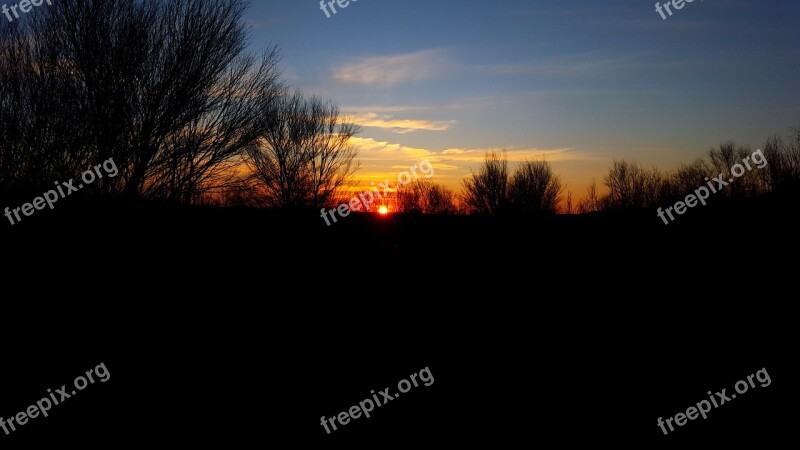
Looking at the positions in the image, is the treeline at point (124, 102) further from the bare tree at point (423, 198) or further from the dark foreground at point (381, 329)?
the bare tree at point (423, 198)

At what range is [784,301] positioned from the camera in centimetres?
700

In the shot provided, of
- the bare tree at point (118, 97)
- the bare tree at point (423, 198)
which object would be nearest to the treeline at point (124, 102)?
the bare tree at point (118, 97)

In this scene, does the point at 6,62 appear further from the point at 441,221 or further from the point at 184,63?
the point at 441,221

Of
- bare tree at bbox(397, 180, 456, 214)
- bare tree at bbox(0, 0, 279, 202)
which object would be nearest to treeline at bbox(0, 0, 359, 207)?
bare tree at bbox(0, 0, 279, 202)

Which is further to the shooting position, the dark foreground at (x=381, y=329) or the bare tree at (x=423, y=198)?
the bare tree at (x=423, y=198)

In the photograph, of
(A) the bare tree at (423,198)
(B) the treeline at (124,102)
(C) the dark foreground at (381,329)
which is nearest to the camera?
(C) the dark foreground at (381,329)

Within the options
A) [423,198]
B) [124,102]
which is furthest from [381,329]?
[423,198]

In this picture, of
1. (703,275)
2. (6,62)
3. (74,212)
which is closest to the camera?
(74,212)

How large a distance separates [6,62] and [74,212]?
11623 mm

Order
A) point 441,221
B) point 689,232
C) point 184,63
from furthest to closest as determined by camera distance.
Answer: point 184,63 → point 441,221 → point 689,232

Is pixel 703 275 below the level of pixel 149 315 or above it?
below

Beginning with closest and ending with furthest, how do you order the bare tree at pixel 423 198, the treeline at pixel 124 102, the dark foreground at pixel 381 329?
the dark foreground at pixel 381 329
the treeline at pixel 124 102
the bare tree at pixel 423 198

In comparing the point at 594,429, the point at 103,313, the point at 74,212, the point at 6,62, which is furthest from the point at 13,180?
the point at 594,429

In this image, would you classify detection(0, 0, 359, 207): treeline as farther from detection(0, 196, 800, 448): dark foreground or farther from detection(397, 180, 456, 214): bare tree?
detection(397, 180, 456, 214): bare tree
